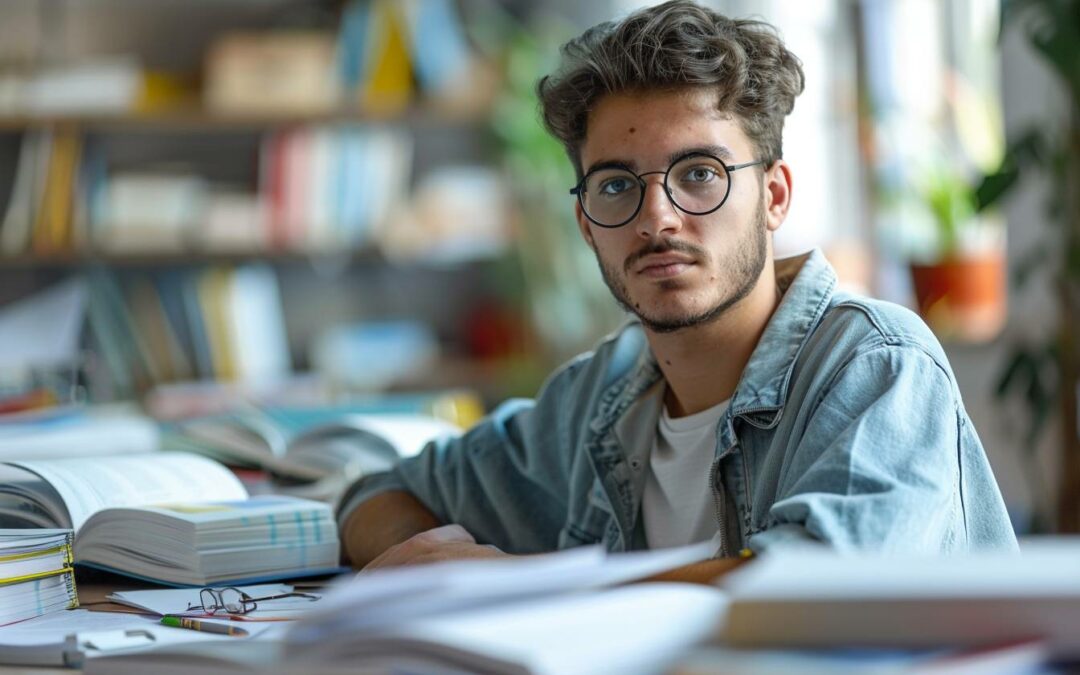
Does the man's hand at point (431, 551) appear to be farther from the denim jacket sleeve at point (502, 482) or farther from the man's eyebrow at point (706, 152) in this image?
the man's eyebrow at point (706, 152)

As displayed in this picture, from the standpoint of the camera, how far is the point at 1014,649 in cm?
69

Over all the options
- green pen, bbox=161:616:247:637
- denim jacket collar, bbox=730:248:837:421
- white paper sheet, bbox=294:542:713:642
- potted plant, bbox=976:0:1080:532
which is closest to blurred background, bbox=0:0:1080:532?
potted plant, bbox=976:0:1080:532

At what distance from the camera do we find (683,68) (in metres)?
1.41

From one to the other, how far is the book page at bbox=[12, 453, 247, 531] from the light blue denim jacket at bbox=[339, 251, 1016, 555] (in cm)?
19

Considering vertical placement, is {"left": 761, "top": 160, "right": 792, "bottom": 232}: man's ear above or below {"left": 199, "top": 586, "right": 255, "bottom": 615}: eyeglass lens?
above

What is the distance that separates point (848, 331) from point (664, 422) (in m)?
0.36

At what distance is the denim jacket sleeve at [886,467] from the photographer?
1.00 metres

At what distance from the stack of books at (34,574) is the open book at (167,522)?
0.09m

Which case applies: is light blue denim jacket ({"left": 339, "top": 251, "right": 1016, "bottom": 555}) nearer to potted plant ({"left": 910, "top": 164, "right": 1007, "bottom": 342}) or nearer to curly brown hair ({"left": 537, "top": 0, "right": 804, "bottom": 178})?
curly brown hair ({"left": 537, "top": 0, "right": 804, "bottom": 178})

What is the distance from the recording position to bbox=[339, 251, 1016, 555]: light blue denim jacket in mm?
1028

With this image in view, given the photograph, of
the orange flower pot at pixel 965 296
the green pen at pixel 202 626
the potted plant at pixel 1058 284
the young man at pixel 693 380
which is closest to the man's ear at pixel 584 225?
the young man at pixel 693 380

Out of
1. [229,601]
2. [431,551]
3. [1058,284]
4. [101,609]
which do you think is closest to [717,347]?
[431,551]

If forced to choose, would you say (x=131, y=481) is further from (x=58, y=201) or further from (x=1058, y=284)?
(x=58, y=201)

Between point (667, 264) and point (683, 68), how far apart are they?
0.21m
